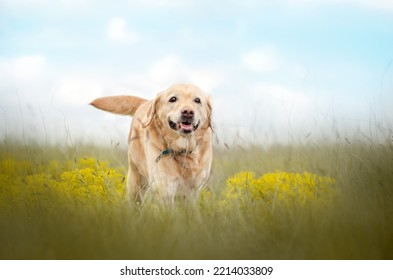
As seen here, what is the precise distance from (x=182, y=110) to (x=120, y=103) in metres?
1.28

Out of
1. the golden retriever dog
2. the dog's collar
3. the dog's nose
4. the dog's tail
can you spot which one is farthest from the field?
the dog's nose

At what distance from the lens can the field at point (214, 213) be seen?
3.24m

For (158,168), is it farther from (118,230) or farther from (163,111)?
(118,230)

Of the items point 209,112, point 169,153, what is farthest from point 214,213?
point 209,112

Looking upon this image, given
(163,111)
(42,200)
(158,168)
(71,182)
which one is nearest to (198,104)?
(163,111)

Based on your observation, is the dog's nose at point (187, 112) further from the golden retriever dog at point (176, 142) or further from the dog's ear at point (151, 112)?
the dog's ear at point (151, 112)

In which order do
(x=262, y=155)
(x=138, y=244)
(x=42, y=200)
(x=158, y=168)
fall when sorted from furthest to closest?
Result: (x=262, y=155), (x=158, y=168), (x=42, y=200), (x=138, y=244)

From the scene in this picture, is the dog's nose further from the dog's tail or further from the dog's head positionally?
the dog's tail

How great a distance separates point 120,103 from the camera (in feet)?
17.7

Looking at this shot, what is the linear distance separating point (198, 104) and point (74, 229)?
1.78 m

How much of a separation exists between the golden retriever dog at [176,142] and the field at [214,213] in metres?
0.26

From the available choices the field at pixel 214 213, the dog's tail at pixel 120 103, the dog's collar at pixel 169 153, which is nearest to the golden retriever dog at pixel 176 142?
the dog's collar at pixel 169 153

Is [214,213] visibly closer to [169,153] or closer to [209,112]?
[169,153]

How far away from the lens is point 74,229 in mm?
3389
